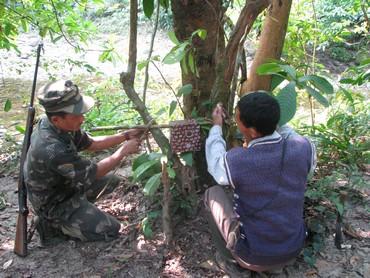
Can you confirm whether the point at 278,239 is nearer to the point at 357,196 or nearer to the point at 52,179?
the point at 357,196

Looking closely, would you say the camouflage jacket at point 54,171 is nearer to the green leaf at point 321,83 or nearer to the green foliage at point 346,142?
the green leaf at point 321,83

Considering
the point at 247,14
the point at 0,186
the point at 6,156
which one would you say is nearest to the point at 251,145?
the point at 247,14

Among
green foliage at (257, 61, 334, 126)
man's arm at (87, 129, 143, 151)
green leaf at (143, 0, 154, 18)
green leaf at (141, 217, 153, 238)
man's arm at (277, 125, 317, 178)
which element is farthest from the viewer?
man's arm at (87, 129, 143, 151)

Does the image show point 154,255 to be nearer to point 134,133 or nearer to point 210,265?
point 210,265

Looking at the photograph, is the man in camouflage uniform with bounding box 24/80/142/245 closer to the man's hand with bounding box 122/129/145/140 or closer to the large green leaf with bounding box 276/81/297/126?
the man's hand with bounding box 122/129/145/140

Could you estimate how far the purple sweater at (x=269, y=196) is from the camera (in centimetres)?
197

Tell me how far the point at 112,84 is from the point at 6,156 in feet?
8.98

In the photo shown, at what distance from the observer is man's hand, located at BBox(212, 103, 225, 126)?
2.28m

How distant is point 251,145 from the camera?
200 centimetres

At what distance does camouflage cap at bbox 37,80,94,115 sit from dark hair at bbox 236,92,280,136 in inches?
38.0

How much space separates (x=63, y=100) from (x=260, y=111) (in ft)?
3.66

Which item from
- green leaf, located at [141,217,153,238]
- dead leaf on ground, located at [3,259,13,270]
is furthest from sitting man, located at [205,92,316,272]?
dead leaf on ground, located at [3,259,13,270]

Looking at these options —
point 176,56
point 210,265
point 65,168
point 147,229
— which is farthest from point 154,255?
point 176,56

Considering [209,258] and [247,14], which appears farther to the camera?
[209,258]
